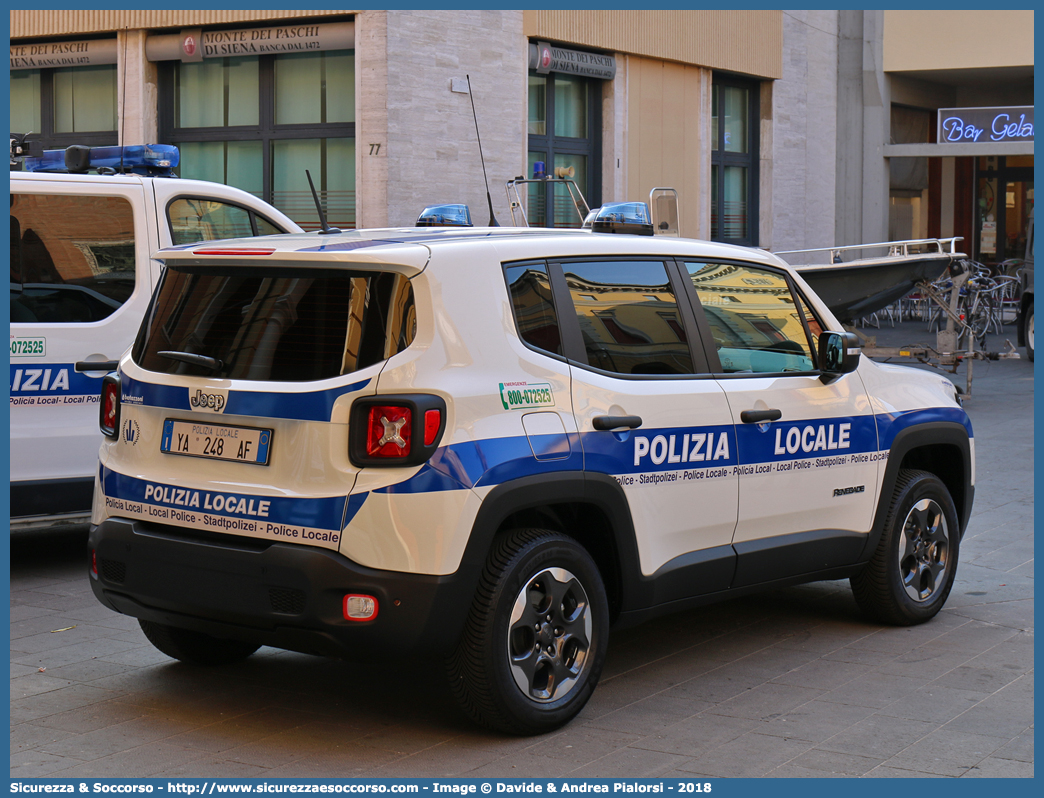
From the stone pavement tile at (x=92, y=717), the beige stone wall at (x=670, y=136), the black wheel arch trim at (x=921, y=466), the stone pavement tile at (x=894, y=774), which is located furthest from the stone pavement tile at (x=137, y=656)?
the beige stone wall at (x=670, y=136)

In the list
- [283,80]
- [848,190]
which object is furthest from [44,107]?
[848,190]

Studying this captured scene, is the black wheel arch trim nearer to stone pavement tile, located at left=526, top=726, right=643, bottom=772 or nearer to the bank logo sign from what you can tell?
stone pavement tile, located at left=526, top=726, right=643, bottom=772

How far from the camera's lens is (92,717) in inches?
183

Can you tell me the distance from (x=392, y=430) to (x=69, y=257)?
3469 mm

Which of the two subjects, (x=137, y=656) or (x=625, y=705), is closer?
(x=625, y=705)

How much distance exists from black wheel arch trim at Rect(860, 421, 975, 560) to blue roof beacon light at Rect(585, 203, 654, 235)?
58.9 inches

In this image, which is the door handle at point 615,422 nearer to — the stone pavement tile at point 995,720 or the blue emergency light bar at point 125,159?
the stone pavement tile at point 995,720

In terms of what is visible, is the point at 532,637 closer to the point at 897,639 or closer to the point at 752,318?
the point at 752,318

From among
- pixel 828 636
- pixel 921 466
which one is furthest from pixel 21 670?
pixel 921 466

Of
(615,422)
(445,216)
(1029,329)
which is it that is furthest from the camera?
(1029,329)

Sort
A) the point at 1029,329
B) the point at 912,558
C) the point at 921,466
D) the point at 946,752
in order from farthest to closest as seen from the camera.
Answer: the point at 1029,329 → the point at 921,466 → the point at 912,558 → the point at 946,752
